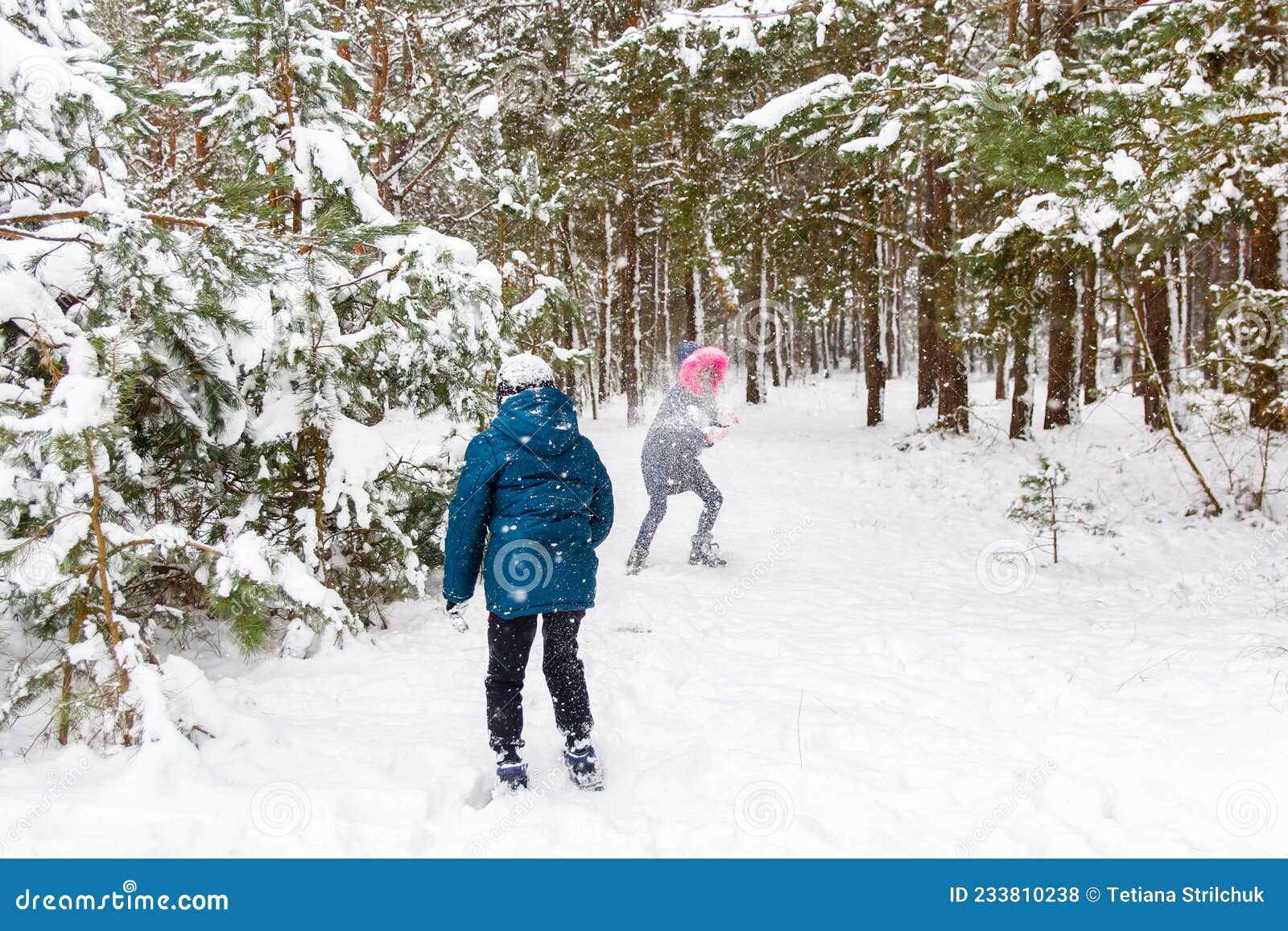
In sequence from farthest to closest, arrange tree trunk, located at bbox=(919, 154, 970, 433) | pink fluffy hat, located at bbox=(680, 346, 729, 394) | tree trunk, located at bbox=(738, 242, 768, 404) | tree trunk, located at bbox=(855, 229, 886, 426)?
1. tree trunk, located at bbox=(738, 242, 768, 404)
2. tree trunk, located at bbox=(855, 229, 886, 426)
3. tree trunk, located at bbox=(919, 154, 970, 433)
4. pink fluffy hat, located at bbox=(680, 346, 729, 394)

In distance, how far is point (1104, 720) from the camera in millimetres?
3699

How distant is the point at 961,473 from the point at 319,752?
10.8m

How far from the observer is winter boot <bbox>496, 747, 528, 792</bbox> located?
3.14 metres

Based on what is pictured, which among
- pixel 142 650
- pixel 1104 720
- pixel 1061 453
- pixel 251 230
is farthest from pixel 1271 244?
pixel 142 650

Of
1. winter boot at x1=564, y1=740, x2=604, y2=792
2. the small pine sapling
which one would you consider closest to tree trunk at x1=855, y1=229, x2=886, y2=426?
the small pine sapling

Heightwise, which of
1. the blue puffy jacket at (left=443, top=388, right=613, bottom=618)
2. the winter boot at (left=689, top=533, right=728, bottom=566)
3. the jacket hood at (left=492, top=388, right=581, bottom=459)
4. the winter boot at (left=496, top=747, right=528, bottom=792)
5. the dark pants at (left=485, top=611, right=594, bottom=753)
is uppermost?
the jacket hood at (left=492, top=388, right=581, bottom=459)

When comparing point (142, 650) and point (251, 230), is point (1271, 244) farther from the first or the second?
point (142, 650)

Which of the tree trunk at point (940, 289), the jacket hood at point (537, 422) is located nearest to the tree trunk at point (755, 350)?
the tree trunk at point (940, 289)

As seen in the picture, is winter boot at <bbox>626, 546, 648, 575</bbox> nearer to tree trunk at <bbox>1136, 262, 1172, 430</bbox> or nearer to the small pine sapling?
the small pine sapling

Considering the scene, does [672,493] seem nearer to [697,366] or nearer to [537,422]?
[697,366]

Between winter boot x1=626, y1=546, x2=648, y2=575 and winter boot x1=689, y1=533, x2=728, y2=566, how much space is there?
0.58 meters

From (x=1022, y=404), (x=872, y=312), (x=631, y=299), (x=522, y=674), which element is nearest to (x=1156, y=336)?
(x=1022, y=404)

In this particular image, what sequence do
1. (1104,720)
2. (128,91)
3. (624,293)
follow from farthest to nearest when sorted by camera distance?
(624,293)
(128,91)
(1104,720)

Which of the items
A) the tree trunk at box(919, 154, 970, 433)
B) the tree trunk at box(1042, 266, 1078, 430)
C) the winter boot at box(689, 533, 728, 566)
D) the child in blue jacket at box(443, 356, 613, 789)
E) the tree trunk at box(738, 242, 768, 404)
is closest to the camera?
the child in blue jacket at box(443, 356, 613, 789)
